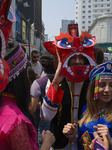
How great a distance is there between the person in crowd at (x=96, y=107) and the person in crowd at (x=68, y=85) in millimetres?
190

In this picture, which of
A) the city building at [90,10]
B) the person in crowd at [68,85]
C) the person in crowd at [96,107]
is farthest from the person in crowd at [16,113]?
the city building at [90,10]

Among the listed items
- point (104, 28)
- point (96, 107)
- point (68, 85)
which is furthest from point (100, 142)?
point (104, 28)

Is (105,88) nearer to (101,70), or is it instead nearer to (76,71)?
(101,70)

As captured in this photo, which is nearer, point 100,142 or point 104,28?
point 100,142

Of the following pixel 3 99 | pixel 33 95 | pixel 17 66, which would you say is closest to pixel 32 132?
pixel 3 99

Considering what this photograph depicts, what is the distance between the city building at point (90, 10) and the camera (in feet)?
261

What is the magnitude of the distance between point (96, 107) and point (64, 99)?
39 centimetres

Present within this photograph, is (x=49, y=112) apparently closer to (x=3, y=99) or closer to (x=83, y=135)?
(x=83, y=135)

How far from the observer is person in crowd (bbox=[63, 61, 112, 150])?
1.72 meters

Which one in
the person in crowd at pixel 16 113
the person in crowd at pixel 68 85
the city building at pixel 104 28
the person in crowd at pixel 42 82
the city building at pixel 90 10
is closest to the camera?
the person in crowd at pixel 16 113

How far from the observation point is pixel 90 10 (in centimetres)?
8050

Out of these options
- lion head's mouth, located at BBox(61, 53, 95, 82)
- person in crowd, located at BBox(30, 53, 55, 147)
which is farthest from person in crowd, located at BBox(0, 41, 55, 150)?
person in crowd, located at BBox(30, 53, 55, 147)

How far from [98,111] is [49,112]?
0.52 metres

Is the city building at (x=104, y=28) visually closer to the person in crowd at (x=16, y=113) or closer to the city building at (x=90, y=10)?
the city building at (x=90, y=10)
